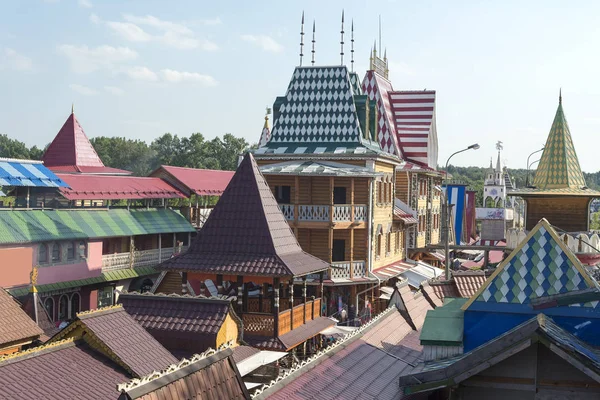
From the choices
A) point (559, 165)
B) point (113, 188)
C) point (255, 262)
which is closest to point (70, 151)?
point (113, 188)

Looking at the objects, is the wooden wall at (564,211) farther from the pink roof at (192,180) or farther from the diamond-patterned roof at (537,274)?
the pink roof at (192,180)

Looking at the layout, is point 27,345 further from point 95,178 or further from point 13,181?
point 95,178

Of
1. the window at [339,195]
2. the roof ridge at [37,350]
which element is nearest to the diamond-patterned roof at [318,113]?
the window at [339,195]

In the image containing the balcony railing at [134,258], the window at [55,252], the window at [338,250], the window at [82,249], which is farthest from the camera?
the window at [338,250]

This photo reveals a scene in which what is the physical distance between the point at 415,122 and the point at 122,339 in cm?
3320

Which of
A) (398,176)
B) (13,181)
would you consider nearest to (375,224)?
(398,176)

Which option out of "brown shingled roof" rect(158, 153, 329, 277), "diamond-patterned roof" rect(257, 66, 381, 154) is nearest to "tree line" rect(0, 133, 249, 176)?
"diamond-patterned roof" rect(257, 66, 381, 154)

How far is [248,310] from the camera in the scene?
19.1 metres

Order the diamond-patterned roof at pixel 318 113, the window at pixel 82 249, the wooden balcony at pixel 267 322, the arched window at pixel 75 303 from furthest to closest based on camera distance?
the diamond-patterned roof at pixel 318 113 < the window at pixel 82 249 < the arched window at pixel 75 303 < the wooden balcony at pixel 267 322

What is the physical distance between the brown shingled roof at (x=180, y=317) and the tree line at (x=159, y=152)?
7102 centimetres

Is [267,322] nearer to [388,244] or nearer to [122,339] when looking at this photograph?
[122,339]

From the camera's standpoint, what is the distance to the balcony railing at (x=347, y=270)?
1190 inches

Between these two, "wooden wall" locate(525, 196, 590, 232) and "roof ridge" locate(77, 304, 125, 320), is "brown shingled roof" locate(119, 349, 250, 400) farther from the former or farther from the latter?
"wooden wall" locate(525, 196, 590, 232)

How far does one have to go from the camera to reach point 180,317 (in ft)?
47.0
